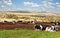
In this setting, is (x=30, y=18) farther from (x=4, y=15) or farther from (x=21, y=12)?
(x=4, y=15)

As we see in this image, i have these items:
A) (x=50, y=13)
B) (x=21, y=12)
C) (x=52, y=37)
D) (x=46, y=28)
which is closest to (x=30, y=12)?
(x=21, y=12)

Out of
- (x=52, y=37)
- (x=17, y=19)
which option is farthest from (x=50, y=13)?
(x=52, y=37)

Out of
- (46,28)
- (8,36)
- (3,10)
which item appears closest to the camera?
(8,36)

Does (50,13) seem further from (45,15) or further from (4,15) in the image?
(4,15)

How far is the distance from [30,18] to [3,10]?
9.72 feet

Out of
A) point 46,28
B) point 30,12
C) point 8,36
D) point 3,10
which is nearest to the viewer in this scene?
point 8,36

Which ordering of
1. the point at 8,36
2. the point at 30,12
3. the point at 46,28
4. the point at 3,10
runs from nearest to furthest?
the point at 8,36, the point at 46,28, the point at 3,10, the point at 30,12

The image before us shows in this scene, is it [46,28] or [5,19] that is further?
[5,19]

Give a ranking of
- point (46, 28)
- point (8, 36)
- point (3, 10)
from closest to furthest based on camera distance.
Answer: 1. point (8, 36)
2. point (46, 28)
3. point (3, 10)

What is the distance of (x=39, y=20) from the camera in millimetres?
15578

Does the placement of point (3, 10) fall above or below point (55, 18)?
above

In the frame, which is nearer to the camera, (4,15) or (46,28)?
(46,28)

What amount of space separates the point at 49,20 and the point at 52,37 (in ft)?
26.3

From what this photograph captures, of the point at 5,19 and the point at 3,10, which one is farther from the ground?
the point at 3,10
